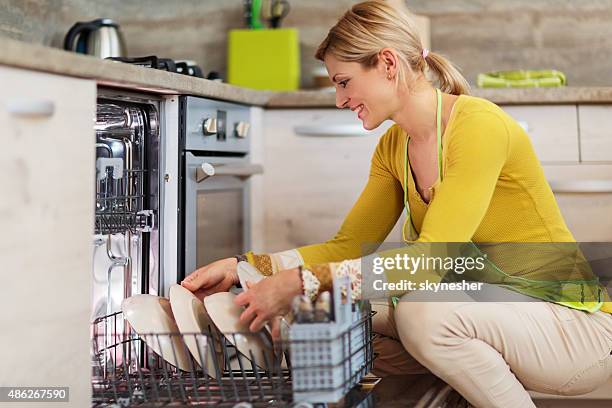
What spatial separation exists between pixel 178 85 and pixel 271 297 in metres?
0.58

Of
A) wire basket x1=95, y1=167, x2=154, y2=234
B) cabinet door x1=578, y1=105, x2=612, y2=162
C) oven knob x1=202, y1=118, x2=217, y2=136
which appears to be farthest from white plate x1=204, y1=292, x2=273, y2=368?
cabinet door x1=578, y1=105, x2=612, y2=162

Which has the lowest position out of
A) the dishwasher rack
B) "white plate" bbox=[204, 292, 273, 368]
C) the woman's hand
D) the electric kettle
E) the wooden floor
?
the wooden floor

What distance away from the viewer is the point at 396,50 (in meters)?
1.64

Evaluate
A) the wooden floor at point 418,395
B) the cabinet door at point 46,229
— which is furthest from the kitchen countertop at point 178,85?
the wooden floor at point 418,395

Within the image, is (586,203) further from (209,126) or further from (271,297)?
(271,297)

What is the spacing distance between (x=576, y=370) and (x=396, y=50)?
69 cm

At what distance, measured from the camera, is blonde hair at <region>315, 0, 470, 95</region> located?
1627 millimetres

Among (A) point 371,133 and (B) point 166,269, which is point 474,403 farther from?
(A) point 371,133

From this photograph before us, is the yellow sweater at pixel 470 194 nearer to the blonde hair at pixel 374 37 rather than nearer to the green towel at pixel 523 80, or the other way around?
the blonde hair at pixel 374 37

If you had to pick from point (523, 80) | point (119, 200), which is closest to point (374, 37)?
point (119, 200)

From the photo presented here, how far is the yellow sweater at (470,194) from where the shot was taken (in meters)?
1.52

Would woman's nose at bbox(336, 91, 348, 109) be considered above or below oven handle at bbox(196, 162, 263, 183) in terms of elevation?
above

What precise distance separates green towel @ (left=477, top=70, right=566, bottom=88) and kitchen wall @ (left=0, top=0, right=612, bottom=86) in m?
0.37

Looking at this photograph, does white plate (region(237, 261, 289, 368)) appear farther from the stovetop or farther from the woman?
the stovetop
